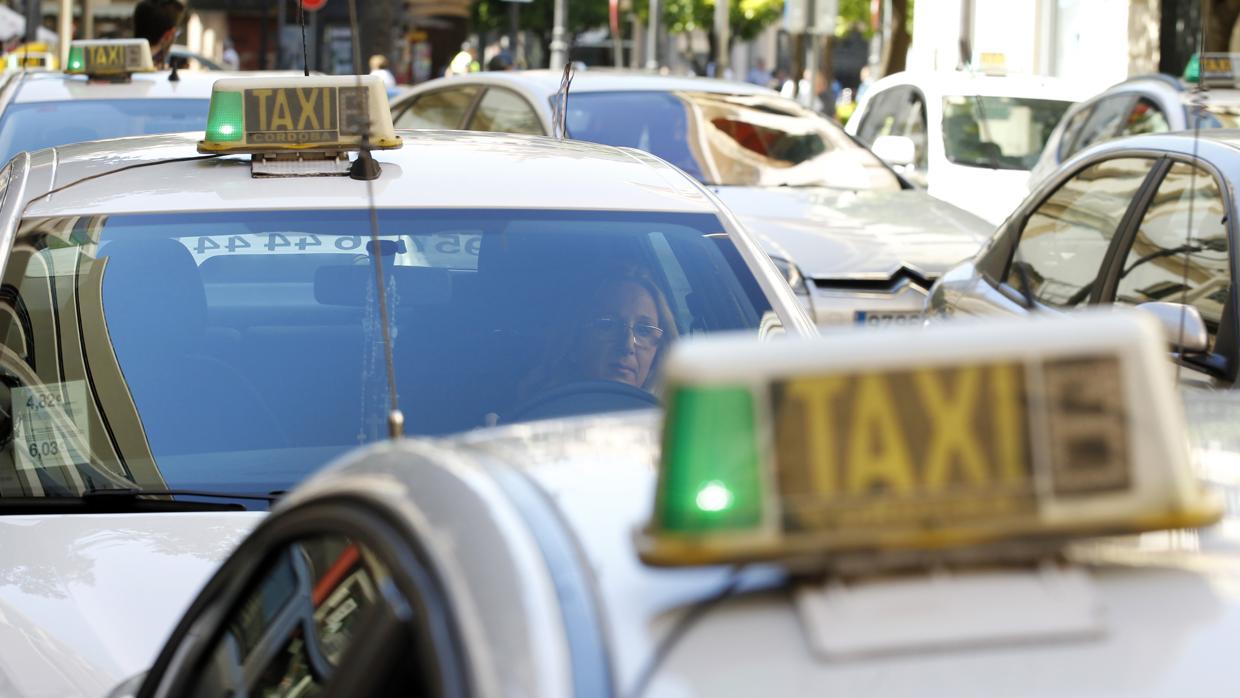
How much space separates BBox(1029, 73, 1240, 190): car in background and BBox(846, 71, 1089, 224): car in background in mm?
807

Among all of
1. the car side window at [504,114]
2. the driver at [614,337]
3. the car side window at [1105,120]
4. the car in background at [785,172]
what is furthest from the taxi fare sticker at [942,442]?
the car side window at [1105,120]

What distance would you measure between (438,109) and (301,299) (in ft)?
23.5

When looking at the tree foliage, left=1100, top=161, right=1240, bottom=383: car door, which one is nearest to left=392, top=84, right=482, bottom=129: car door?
left=1100, top=161, right=1240, bottom=383: car door

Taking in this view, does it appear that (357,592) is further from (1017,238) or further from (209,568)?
(1017,238)

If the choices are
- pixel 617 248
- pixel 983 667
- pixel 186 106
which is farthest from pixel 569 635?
pixel 186 106

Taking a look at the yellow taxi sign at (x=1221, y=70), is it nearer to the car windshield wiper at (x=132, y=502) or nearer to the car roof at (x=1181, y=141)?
the car roof at (x=1181, y=141)

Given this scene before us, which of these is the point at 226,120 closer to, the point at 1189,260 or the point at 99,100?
the point at 1189,260

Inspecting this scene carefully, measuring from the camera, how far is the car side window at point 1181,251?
4.95m

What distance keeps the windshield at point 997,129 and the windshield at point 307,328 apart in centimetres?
815

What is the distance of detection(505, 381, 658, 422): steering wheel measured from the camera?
141 inches

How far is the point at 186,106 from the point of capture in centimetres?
812

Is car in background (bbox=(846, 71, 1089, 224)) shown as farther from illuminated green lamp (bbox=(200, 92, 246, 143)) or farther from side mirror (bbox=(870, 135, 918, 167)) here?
illuminated green lamp (bbox=(200, 92, 246, 143))

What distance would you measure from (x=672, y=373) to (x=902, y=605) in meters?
0.21

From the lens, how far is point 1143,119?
32.7 feet
